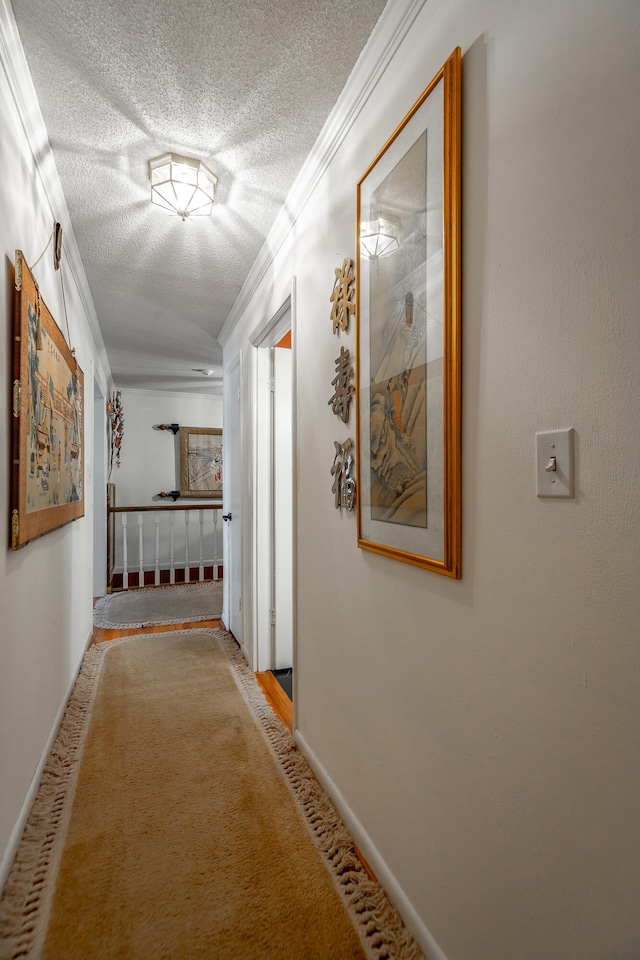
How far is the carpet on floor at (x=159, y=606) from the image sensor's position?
155 inches

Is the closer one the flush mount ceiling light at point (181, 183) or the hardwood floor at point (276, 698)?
the flush mount ceiling light at point (181, 183)

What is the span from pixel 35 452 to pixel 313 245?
1.30 metres

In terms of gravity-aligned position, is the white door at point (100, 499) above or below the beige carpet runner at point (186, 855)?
above

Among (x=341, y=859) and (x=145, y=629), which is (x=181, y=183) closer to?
(x=341, y=859)

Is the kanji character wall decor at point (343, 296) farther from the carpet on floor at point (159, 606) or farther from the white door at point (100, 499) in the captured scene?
the white door at point (100, 499)

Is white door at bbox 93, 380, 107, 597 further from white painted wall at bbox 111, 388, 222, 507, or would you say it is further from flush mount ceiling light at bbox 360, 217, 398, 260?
flush mount ceiling light at bbox 360, 217, 398, 260

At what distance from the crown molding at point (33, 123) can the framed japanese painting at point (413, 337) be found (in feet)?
3.23

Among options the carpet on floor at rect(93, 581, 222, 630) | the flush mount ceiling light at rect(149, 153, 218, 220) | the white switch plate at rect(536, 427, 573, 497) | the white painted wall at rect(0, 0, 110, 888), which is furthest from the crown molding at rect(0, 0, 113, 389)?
the carpet on floor at rect(93, 581, 222, 630)

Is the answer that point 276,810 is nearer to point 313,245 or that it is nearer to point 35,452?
point 35,452

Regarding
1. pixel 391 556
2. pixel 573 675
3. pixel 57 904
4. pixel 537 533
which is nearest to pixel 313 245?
pixel 391 556

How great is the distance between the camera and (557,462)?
31.1 inches

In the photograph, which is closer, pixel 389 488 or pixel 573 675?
pixel 573 675

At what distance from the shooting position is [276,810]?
1.70 meters

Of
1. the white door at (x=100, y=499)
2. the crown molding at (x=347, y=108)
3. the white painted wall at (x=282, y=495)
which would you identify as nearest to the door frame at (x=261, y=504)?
the white painted wall at (x=282, y=495)
